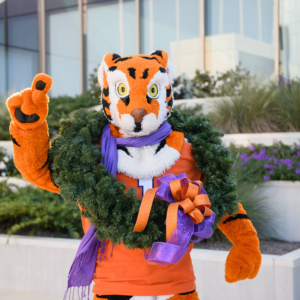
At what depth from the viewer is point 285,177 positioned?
4656mm

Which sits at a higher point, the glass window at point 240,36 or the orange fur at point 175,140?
the glass window at point 240,36

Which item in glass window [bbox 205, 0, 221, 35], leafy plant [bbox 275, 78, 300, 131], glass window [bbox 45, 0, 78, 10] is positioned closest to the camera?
leafy plant [bbox 275, 78, 300, 131]

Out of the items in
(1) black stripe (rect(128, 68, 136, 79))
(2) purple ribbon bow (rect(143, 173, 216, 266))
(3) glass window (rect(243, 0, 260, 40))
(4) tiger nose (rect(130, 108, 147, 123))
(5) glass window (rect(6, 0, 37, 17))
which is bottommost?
(2) purple ribbon bow (rect(143, 173, 216, 266))

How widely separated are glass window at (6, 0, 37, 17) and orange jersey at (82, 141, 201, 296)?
1108 centimetres

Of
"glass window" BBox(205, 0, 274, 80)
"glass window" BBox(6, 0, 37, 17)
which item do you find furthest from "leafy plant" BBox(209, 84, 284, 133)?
"glass window" BBox(6, 0, 37, 17)

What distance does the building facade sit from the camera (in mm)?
8891

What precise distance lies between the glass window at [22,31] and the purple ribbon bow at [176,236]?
11.0 m

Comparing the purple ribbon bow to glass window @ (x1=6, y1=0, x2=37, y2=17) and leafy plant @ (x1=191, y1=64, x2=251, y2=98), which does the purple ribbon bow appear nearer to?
leafy plant @ (x1=191, y1=64, x2=251, y2=98)

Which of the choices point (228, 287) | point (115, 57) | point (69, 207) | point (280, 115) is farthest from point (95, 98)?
point (115, 57)

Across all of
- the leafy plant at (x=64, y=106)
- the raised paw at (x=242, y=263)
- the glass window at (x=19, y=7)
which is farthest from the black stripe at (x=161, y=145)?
the glass window at (x=19, y=7)

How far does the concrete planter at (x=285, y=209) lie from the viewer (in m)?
4.57

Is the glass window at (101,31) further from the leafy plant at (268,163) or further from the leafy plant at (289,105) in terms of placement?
the leafy plant at (268,163)

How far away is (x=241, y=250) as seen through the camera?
6.37ft

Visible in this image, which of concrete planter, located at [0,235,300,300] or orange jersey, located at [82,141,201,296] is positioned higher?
orange jersey, located at [82,141,201,296]
